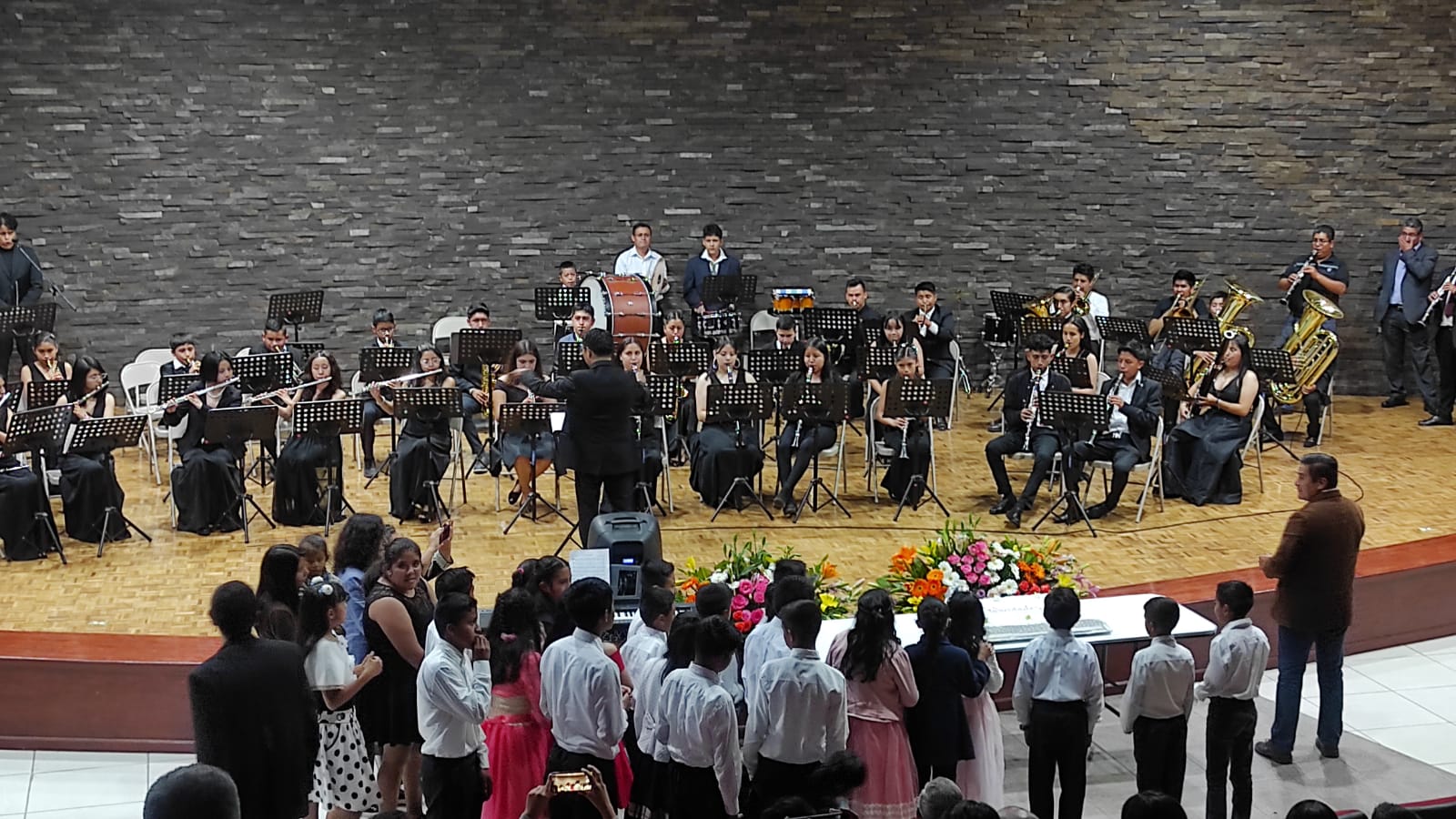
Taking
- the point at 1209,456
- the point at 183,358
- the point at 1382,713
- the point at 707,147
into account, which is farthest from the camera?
the point at 707,147

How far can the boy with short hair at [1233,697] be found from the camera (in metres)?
6.04

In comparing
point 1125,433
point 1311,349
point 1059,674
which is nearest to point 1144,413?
point 1125,433

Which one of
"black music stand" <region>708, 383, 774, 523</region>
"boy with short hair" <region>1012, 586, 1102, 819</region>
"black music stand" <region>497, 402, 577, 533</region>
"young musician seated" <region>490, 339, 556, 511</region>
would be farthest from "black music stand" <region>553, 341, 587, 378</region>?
"boy with short hair" <region>1012, 586, 1102, 819</region>

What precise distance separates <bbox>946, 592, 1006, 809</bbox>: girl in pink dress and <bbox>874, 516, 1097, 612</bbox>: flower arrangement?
1.36m

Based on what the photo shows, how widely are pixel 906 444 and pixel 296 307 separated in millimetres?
5088

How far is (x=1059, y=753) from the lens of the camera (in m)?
5.86

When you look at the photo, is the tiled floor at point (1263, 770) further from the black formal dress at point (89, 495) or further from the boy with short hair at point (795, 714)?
the black formal dress at point (89, 495)

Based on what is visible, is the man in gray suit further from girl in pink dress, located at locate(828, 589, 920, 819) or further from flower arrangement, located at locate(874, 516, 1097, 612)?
girl in pink dress, located at locate(828, 589, 920, 819)

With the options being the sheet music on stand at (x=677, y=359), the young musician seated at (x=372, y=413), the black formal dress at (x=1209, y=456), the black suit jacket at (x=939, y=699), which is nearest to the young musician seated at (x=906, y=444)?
the sheet music on stand at (x=677, y=359)

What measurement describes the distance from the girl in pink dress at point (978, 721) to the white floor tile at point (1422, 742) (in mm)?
2363

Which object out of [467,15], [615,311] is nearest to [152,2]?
[467,15]

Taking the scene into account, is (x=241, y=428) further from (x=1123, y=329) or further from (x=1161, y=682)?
(x=1123, y=329)

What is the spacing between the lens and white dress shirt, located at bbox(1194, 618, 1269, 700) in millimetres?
6004

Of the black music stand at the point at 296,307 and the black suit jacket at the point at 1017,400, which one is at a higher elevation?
the black music stand at the point at 296,307
